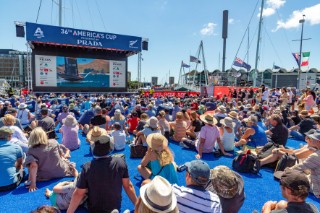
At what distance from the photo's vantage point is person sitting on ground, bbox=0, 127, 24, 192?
346 cm

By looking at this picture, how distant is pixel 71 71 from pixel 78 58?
1.52m

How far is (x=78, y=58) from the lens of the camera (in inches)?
901

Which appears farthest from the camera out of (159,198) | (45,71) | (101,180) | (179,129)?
(45,71)

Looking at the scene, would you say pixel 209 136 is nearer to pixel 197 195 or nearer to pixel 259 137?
pixel 259 137

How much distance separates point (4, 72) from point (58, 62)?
91442 millimetres

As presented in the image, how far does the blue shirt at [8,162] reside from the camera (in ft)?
11.3

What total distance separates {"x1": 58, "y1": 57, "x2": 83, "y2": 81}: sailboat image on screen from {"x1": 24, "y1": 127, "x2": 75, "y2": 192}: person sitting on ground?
20.1m

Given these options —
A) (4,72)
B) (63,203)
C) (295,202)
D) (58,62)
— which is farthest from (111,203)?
(4,72)

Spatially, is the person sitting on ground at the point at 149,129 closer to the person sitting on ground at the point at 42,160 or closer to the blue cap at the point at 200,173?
the person sitting on ground at the point at 42,160

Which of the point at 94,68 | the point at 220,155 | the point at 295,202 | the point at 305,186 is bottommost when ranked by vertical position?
the point at 220,155

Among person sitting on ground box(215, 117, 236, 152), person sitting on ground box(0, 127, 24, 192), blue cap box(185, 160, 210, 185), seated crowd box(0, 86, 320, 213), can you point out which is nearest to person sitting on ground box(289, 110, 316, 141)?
seated crowd box(0, 86, 320, 213)

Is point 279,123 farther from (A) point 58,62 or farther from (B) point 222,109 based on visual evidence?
(A) point 58,62

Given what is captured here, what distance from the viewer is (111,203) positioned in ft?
8.80

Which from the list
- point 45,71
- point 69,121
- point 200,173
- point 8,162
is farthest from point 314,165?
point 45,71
